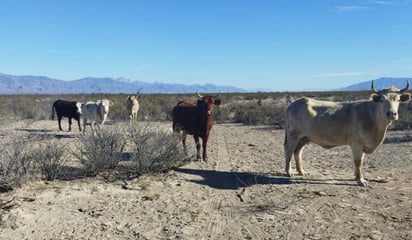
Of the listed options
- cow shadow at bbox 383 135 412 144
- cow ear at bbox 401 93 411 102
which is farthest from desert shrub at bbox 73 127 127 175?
cow shadow at bbox 383 135 412 144

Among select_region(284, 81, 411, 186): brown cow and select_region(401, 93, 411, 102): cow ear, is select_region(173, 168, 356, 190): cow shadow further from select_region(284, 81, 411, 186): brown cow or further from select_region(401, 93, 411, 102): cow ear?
select_region(401, 93, 411, 102): cow ear

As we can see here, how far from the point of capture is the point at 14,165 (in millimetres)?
8797

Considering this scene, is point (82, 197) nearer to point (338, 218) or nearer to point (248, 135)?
point (338, 218)

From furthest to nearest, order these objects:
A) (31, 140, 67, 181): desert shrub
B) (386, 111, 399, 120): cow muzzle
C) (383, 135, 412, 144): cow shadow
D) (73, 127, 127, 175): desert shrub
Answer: (383, 135, 412, 144): cow shadow, (73, 127, 127, 175): desert shrub, (31, 140, 67, 181): desert shrub, (386, 111, 399, 120): cow muzzle

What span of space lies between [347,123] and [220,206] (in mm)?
3653

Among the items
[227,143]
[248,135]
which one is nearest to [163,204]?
[227,143]

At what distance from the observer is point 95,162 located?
32.2 feet

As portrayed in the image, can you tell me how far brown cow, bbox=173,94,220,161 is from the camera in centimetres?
1232

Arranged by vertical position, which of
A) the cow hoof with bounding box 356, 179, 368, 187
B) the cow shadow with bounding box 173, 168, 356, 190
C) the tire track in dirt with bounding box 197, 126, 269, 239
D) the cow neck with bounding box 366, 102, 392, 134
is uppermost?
the cow neck with bounding box 366, 102, 392, 134

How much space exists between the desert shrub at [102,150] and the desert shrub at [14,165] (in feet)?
3.71

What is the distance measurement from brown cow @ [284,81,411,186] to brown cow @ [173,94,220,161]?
7.89 ft

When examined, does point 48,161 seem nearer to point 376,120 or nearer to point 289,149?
point 289,149

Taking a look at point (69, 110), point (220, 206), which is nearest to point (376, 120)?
point (220, 206)

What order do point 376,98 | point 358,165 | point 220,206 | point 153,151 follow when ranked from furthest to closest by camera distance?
1. point 153,151
2. point 358,165
3. point 376,98
4. point 220,206
